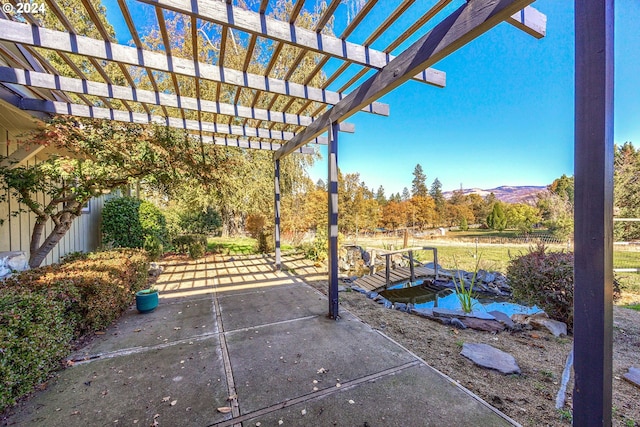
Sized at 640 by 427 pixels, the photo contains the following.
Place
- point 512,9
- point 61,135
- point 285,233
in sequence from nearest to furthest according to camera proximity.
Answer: point 512,9, point 61,135, point 285,233

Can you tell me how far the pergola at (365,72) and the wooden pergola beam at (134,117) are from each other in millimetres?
15

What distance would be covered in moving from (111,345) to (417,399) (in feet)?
10.2

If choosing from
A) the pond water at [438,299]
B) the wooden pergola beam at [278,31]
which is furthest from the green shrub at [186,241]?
the wooden pergola beam at [278,31]

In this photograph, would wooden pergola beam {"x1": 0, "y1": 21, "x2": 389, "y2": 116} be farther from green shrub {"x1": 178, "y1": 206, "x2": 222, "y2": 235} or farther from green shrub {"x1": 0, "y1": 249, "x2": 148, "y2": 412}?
green shrub {"x1": 178, "y1": 206, "x2": 222, "y2": 235}

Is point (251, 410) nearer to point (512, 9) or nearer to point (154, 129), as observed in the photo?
point (512, 9)

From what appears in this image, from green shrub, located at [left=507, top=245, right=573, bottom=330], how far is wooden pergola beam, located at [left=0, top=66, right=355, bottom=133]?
4.04 meters

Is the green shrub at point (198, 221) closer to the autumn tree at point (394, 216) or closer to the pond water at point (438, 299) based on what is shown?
the pond water at point (438, 299)

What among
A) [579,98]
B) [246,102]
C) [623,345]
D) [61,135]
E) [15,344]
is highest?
[246,102]

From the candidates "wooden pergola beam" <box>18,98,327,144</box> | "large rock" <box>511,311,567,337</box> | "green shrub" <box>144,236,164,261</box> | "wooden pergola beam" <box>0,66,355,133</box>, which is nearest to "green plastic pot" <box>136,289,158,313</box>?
"wooden pergola beam" <box>0,66,355,133</box>

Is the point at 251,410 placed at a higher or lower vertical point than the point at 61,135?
lower

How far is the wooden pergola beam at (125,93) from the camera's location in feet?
10.1

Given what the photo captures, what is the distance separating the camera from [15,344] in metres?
1.84

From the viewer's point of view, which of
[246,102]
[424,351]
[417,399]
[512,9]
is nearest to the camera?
[512,9]

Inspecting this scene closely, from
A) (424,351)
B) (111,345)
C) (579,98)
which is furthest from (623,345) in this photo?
(111,345)
